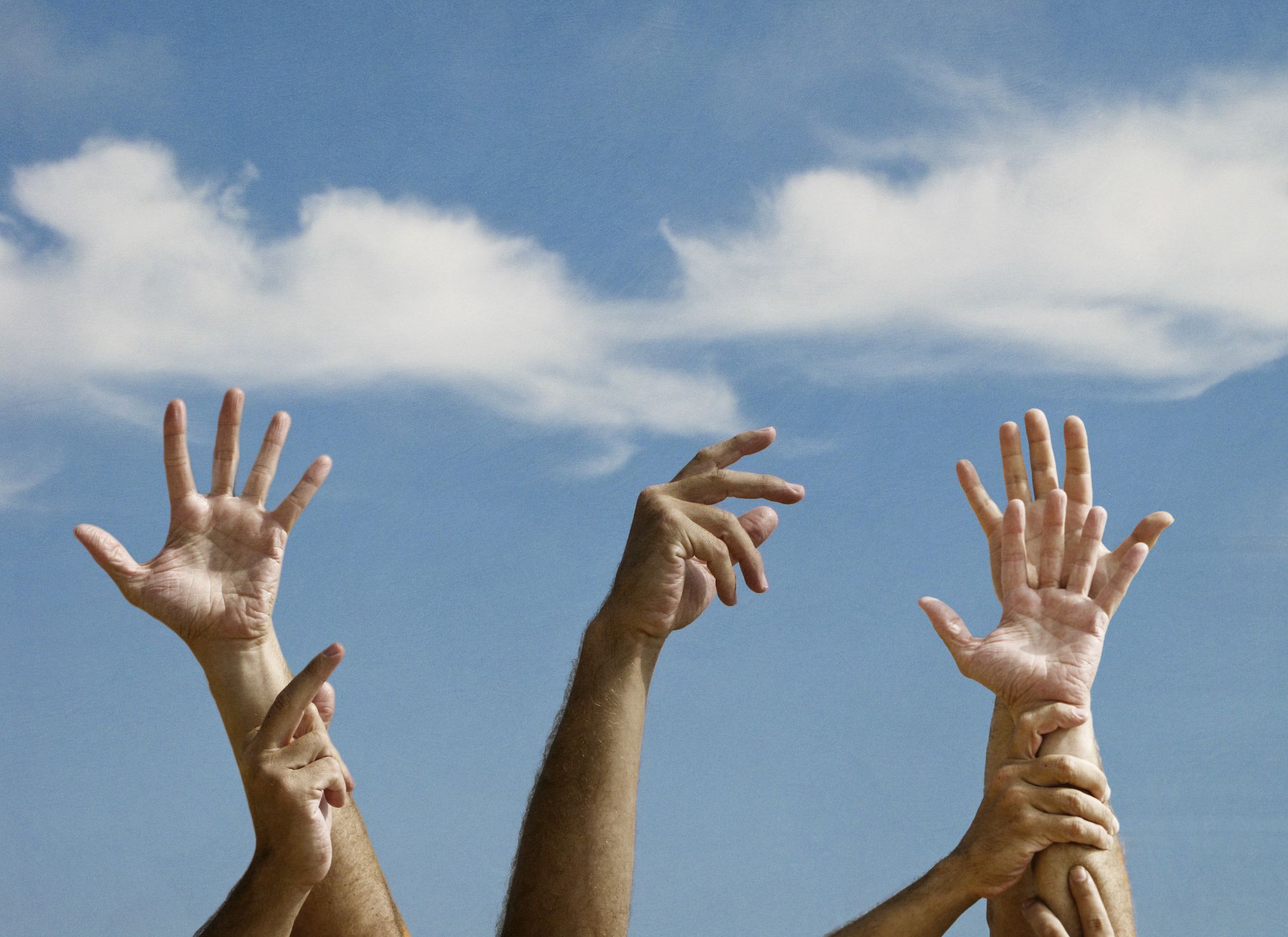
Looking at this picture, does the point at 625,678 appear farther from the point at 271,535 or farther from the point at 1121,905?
the point at 1121,905

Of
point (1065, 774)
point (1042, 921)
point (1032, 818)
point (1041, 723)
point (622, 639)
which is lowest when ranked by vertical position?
point (1042, 921)

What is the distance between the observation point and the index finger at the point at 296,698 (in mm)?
2914

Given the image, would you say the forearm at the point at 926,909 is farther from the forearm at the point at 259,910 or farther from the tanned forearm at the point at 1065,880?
the forearm at the point at 259,910

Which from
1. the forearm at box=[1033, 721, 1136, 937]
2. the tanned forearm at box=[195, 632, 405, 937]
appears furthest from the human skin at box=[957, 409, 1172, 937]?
the tanned forearm at box=[195, 632, 405, 937]

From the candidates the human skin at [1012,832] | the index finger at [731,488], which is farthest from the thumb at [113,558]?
the human skin at [1012,832]

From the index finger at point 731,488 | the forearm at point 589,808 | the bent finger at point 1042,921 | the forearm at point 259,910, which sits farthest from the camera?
the index finger at point 731,488

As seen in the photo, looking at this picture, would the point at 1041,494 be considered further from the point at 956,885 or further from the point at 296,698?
the point at 296,698

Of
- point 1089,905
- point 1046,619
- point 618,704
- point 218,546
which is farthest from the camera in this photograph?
point 218,546

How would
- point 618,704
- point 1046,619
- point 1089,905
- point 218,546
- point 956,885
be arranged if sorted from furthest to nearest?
point 218,546, point 618,704, point 1046,619, point 956,885, point 1089,905

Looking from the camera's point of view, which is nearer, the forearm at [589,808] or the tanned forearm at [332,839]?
the forearm at [589,808]

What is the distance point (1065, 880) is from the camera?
10.5 ft

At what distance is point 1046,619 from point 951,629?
0.85ft

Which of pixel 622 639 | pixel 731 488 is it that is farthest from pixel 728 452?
pixel 622 639

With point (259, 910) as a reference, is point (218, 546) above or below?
above
